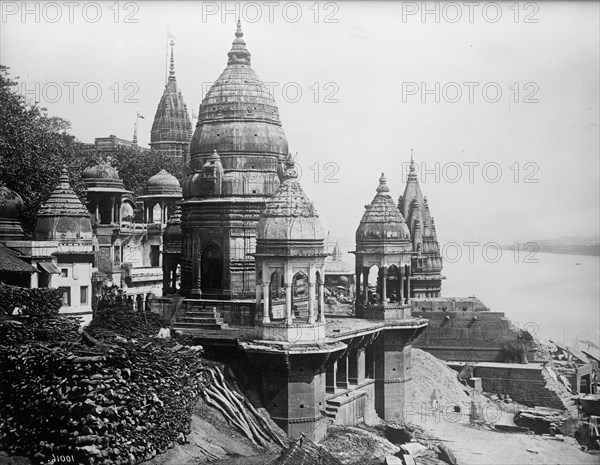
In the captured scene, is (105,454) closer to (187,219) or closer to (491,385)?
(187,219)

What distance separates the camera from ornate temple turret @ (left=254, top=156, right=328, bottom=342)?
23281 millimetres

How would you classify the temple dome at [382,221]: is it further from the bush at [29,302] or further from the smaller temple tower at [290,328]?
the bush at [29,302]

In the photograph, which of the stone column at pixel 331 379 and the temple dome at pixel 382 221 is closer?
the stone column at pixel 331 379

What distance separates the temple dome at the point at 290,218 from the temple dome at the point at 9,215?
10.5m

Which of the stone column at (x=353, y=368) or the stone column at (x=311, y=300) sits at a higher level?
the stone column at (x=311, y=300)

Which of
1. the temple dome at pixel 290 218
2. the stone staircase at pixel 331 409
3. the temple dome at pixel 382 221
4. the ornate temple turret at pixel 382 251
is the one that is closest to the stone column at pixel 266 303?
the temple dome at pixel 290 218

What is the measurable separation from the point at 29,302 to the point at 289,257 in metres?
6.95

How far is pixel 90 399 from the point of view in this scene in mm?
15836

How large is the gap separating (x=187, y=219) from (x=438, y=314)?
20108 mm

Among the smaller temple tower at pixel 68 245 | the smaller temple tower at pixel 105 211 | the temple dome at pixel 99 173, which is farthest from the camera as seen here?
the temple dome at pixel 99 173

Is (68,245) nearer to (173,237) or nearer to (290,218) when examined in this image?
(173,237)

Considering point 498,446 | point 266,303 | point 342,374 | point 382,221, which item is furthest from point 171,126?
point 266,303

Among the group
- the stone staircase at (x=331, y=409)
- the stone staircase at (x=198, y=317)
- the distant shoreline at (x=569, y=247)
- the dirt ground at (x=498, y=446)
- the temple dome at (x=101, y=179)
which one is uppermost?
the temple dome at (x=101, y=179)

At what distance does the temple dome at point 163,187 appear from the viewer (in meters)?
45.8
